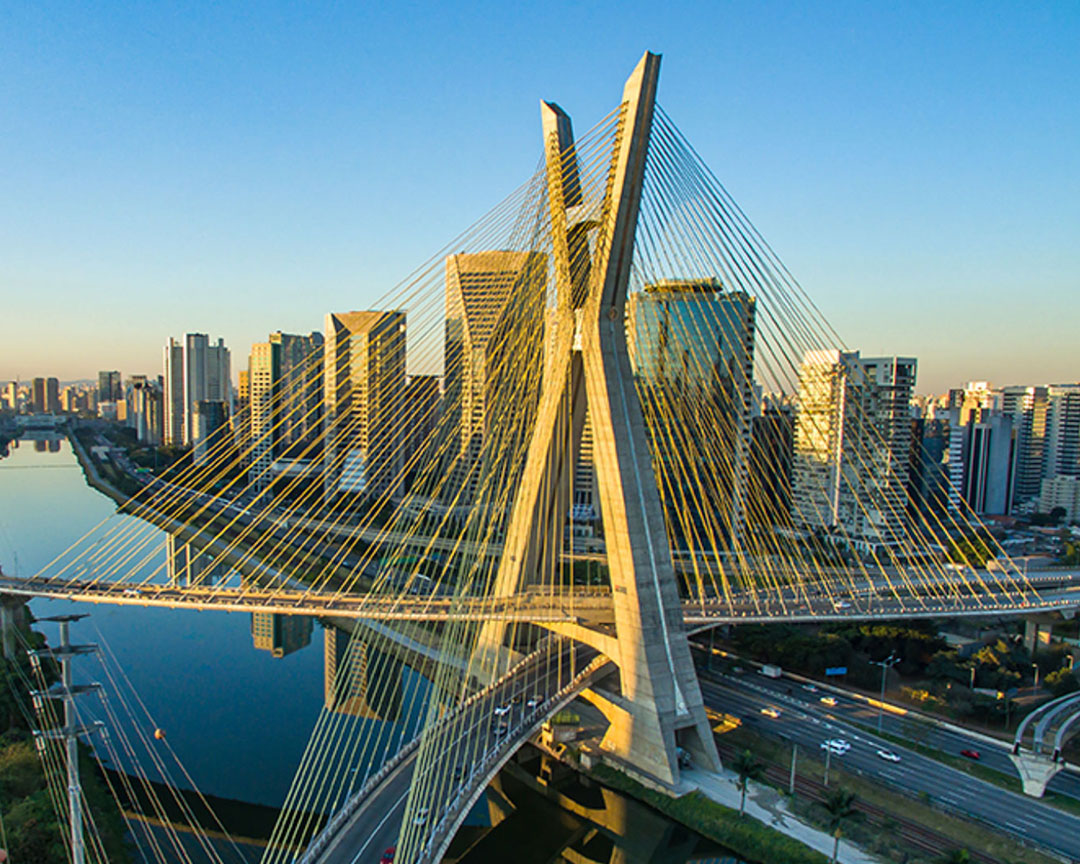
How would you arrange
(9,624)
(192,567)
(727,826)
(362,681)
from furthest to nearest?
(192,567)
(362,681)
(9,624)
(727,826)

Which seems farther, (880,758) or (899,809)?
(880,758)

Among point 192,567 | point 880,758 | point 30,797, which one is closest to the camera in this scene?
point 30,797

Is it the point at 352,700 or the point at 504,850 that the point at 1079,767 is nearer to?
the point at 504,850

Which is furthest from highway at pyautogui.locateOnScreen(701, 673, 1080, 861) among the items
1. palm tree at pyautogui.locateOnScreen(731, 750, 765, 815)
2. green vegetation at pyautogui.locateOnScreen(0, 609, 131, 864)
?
green vegetation at pyautogui.locateOnScreen(0, 609, 131, 864)

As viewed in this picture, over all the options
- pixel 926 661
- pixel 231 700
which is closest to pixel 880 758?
pixel 926 661

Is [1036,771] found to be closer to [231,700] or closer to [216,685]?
[231,700]

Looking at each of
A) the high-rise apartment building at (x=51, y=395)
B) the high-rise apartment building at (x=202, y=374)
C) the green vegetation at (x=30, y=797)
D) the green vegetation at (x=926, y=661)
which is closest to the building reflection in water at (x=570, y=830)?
the green vegetation at (x=30, y=797)
